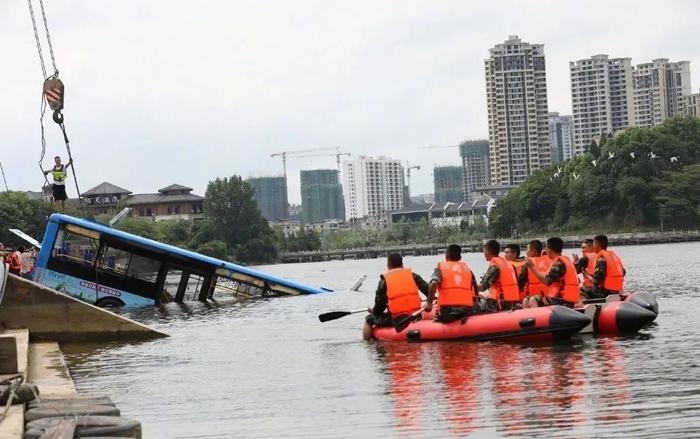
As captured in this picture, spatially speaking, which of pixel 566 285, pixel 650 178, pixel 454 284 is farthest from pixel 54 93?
pixel 650 178

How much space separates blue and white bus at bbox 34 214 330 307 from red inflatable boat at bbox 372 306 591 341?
2039cm

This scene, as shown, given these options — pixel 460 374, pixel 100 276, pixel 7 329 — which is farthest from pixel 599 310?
pixel 100 276

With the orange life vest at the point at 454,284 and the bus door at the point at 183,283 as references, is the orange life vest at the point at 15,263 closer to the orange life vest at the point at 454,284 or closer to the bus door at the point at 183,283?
the bus door at the point at 183,283

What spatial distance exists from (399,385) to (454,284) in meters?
5.26

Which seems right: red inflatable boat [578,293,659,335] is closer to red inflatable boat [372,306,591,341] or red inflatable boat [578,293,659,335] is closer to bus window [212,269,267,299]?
red inflatable boat [372,306,591,341]

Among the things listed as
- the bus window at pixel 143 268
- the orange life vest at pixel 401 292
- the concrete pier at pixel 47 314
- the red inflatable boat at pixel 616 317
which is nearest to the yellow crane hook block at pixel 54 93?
the concrete pier at pixel 47 314

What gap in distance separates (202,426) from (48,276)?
91.9ft

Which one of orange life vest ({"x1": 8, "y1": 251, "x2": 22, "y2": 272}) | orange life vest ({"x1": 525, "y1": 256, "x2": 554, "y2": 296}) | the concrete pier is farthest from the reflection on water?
orange life vest ({"x1": 8, "y1": 251, "x2": 22, "y2": 272})

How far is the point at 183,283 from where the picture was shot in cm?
4788

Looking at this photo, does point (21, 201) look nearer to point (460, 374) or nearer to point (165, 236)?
point (165, 236)

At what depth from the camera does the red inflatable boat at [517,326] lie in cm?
2533

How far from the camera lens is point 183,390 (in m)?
22.0

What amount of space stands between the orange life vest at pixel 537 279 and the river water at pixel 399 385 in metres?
1.60

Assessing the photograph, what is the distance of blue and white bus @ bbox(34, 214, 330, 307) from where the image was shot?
4453 centimetres
